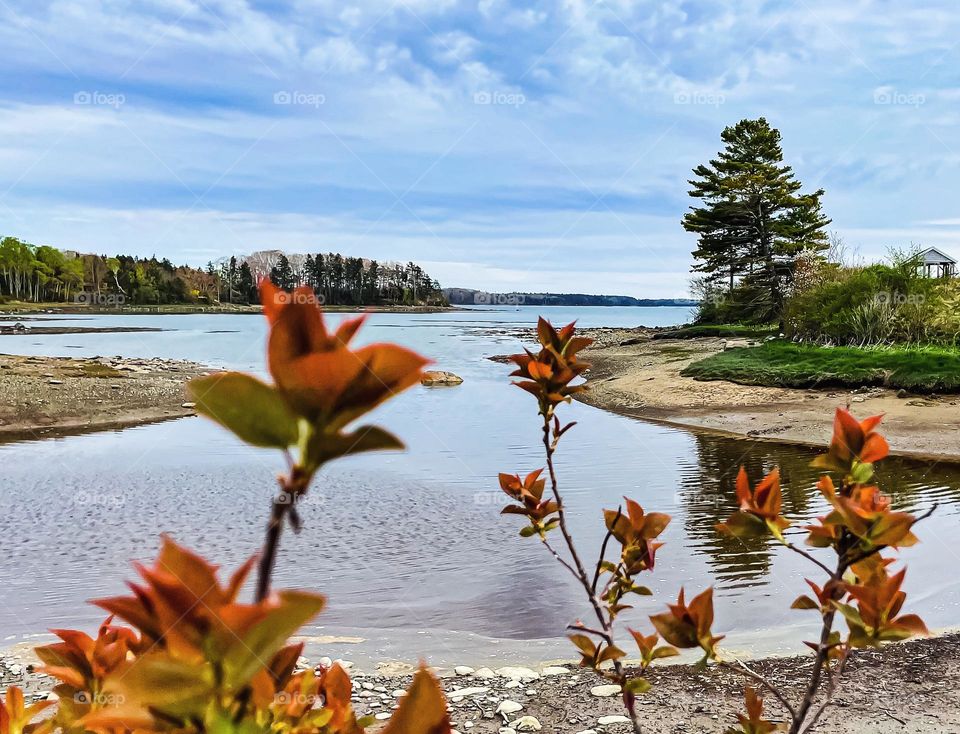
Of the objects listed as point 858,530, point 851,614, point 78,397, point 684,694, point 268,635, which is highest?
point 268,635

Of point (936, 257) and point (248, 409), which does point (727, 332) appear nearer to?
point (936, 257)

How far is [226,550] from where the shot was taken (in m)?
7.70

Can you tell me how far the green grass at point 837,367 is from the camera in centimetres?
1630

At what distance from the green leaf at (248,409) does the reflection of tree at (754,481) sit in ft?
21.2

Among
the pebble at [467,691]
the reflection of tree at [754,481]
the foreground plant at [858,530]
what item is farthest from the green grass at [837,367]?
the foreground plant at [858,530]

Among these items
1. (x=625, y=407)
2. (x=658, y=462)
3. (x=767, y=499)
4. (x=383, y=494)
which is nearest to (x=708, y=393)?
(x=625, y=407)

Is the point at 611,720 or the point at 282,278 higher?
the point at 282,278

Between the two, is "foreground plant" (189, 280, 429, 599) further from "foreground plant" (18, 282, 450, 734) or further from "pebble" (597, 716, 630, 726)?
"pebble" (597, 716, 630, 726)

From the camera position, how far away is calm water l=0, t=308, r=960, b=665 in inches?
227

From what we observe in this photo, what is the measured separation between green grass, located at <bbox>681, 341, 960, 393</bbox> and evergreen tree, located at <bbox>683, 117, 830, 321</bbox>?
17541 millimetres

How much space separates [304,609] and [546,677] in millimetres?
4576

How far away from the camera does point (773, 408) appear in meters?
16.8

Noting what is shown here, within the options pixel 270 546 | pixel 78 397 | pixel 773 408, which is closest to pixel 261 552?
pixel 270 546

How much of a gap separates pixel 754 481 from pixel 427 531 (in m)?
5.43
